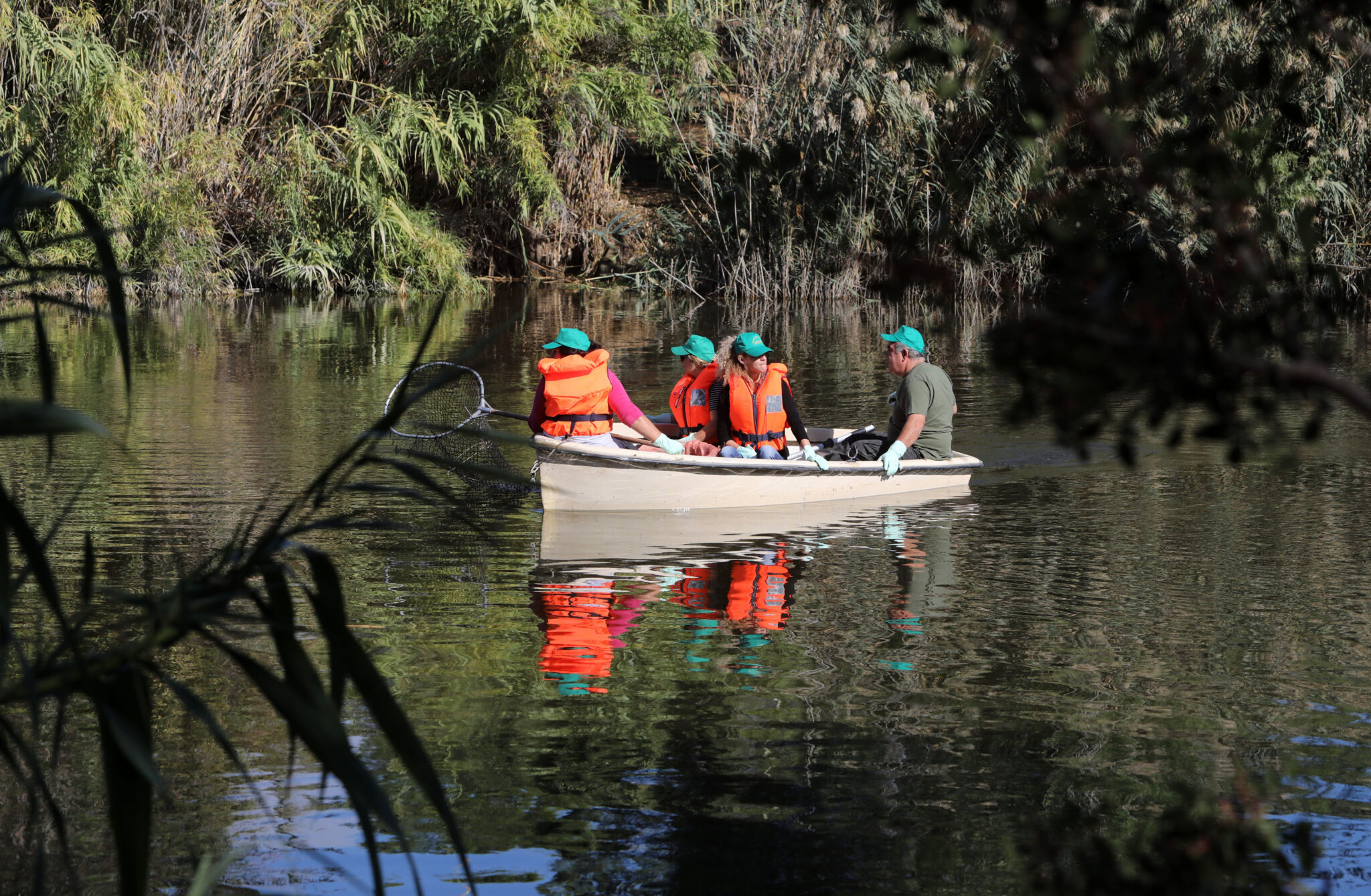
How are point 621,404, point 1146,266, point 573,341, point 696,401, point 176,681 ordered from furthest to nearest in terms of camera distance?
point 696,401, point 621,404, point 573,341, point 176,681, point 1146,266

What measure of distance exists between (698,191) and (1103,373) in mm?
21513

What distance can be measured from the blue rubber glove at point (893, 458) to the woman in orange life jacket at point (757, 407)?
1.51 ft

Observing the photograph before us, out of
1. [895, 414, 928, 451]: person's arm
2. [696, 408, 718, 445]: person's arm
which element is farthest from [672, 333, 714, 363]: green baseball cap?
[895, 414, 928, 451]: person's arm

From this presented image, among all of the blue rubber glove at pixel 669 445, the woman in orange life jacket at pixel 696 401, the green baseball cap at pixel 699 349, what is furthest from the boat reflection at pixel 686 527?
the green baseball cap at pixel 699 349

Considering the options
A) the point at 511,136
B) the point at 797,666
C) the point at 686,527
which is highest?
the point at 511,136

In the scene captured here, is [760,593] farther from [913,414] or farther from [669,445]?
[913,414]

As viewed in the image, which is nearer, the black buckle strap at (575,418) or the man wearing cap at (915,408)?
the black buckle strap at (575,418)

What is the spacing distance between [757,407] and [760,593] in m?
2.69

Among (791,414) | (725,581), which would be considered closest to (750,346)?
(791,414)

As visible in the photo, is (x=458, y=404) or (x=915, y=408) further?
(x=458, y=404)

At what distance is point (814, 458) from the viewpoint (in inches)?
389

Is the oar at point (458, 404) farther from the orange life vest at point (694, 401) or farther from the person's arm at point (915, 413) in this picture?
the person's arm at point (915, 413)

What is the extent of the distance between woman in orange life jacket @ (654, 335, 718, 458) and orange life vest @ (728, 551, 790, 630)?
1.91m

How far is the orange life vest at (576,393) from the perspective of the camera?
373 inches
